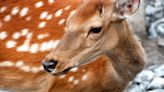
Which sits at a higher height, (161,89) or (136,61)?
(136,61)

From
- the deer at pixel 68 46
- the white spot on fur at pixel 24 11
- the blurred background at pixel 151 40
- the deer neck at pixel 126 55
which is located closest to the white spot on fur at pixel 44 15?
the deer at pixel 68 46

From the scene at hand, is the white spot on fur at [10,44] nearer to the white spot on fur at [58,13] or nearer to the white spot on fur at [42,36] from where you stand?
the white spot on fur at [42,36]

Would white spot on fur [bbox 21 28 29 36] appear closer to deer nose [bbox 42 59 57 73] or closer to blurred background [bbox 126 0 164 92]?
deer nose [bbox 42 59 57 73]

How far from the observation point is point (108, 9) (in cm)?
340

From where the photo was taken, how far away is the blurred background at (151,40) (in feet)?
16.3

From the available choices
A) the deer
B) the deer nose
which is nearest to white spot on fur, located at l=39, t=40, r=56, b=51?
the deer

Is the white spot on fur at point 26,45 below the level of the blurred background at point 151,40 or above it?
above

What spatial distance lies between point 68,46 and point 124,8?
378 mm

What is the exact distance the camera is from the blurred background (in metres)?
4.98

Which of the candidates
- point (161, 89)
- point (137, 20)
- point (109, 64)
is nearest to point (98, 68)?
point (109, 64)

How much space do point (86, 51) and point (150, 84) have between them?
169 centimetres

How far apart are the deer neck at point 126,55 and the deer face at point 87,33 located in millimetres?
130

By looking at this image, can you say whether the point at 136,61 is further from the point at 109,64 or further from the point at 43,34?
the point at 43,34

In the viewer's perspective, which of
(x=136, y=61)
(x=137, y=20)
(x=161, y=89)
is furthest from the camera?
(x=137, y=20)
